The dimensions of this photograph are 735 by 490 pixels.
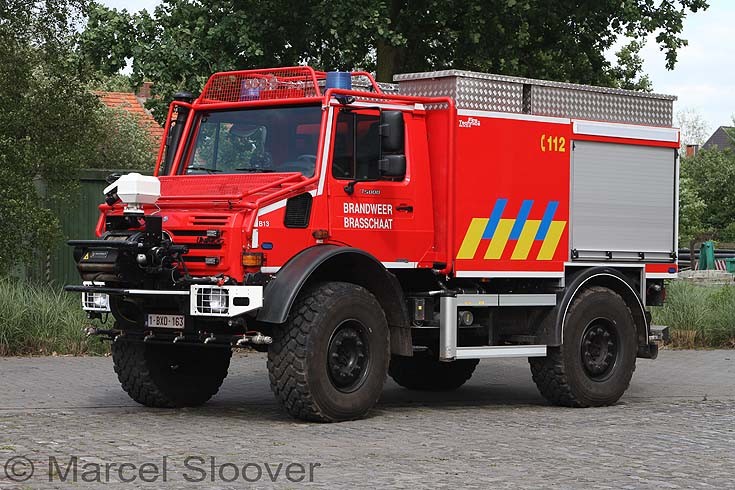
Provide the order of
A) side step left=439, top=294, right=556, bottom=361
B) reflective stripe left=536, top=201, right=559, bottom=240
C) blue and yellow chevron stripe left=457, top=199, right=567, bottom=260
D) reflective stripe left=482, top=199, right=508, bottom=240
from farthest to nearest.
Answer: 1. reflective stripe left=536, top=201, right=559, bottom=240
2. reflective stripe left=482, top=199, right=508, bottom=240
3. blue and yellow chevron stripe left=457, top=199, right=567, bottom=260
4. side step left=439, top=294, right=556, bottom=361

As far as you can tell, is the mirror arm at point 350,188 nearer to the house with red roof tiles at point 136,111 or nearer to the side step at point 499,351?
the side step at point 499,351

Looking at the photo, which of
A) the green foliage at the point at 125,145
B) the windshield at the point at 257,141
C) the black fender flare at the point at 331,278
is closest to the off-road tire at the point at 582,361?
the black fender flare at the point at 331,278

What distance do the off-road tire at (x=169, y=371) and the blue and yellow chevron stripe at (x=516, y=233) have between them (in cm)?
251

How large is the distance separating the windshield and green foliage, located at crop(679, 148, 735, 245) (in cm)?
4926

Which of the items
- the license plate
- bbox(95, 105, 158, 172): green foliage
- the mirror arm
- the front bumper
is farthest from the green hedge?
bbox(95, 105, 158, 172): green foliage

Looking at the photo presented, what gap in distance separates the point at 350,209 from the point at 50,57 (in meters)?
8.29

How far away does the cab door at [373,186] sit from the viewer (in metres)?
11.7

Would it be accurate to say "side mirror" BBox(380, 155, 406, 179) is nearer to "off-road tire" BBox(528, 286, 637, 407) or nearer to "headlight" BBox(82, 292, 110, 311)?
"off-road tire" BBox(528, 286, 637, 407)

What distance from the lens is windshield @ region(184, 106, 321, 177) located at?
38.5 feet

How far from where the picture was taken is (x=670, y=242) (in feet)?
46.9

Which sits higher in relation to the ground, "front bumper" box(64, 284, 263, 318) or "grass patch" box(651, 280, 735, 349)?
"front bumper" box(64, 284, 263, 318)

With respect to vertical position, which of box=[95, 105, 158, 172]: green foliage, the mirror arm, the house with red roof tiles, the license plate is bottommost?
the license plate

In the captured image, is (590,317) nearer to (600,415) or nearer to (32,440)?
(600,415)

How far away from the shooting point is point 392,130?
38.5 feet
